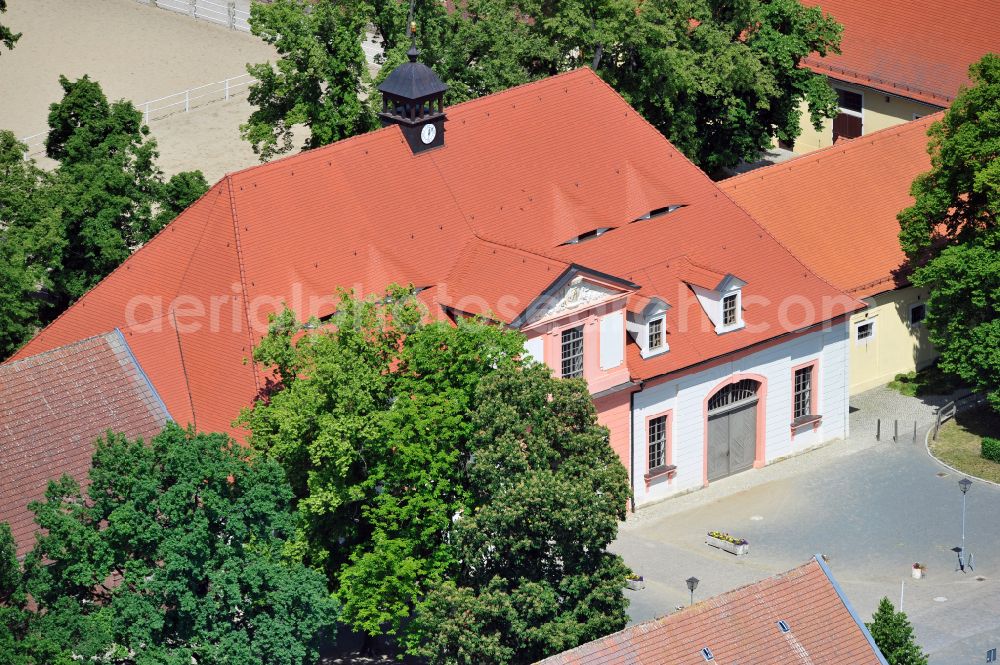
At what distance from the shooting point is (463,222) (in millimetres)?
69000

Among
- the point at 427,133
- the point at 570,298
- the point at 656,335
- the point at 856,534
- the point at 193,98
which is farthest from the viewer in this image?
the point at 193,98

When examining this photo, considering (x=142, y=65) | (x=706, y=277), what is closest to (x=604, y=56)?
(x=706, y=277)

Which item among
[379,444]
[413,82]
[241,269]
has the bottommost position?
[379,444]

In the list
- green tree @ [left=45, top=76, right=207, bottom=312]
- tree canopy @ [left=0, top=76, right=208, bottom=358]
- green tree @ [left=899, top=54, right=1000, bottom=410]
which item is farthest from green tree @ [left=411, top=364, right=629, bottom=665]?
green tree @ [left=899, top=54, right=1000, bottom=410]

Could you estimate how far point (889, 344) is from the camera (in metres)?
78.4

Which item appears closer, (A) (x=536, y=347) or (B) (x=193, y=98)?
(A) (x=536, y=347)

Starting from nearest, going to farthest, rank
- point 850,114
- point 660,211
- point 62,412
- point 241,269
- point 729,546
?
1. point 62,412
2. point 241,269
3. point 729,546
4. point 660,211
5. point 850,114

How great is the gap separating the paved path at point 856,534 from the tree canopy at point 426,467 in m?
8.23

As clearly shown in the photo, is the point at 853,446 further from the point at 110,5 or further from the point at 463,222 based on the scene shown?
the point at 110,5

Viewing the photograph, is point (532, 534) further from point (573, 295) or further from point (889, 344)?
point (889, 344)

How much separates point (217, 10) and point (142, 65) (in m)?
7.33

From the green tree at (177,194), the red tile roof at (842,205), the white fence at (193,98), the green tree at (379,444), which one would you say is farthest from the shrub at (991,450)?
the white fence at (193,98)

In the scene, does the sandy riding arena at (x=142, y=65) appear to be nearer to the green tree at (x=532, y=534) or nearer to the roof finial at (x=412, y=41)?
the roof finial at (x=412, y=41)

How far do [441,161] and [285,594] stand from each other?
64.9 feet
